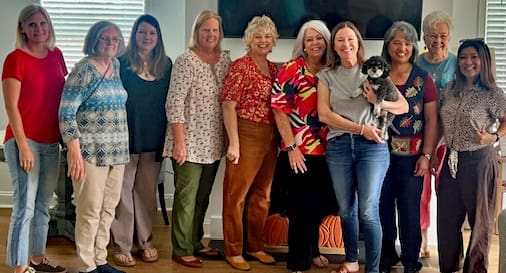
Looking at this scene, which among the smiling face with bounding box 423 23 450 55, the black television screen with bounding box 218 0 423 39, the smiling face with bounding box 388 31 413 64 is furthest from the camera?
the black television screen with bounding box 218 0 423 39

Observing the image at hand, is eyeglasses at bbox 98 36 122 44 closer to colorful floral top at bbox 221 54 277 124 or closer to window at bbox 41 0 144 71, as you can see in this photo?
colorful floral top at bbox 221 54 277 124

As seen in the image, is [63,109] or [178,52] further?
[178,52]

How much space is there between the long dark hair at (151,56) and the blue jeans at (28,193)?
0.60m

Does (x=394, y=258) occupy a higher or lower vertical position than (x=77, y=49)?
lower

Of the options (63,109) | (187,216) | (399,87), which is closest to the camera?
(63,109)

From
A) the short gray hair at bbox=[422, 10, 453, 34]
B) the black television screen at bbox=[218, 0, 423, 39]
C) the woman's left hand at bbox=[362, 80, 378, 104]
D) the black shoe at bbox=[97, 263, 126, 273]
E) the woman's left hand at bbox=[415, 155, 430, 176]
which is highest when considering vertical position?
the black television screen at bbox=[218, 0, 423, 39]

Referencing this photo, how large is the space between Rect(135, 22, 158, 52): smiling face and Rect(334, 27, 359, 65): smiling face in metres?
0.98

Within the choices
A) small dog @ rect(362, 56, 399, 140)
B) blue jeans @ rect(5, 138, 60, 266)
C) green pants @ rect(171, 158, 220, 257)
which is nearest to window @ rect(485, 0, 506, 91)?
small dog @ rect(362, 56, 399, 140)

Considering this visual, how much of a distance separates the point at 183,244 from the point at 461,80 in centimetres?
174

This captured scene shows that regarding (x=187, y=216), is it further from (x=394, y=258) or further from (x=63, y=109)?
(x=394, y=258)

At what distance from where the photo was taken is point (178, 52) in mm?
4449

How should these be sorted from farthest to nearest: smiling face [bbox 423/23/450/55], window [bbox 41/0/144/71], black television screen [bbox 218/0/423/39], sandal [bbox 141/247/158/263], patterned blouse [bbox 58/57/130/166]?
window [bbox 41/0/144/71] < black television screen [bbox 218/0/423/39] < sandal [bbox 141/247/158/263] < smiling face [bbox 423/23/450/55] < patterned blouse [bbox 58/57/130/166]

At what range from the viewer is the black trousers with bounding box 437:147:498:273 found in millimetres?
2887

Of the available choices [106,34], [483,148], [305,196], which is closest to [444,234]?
[483,148]
